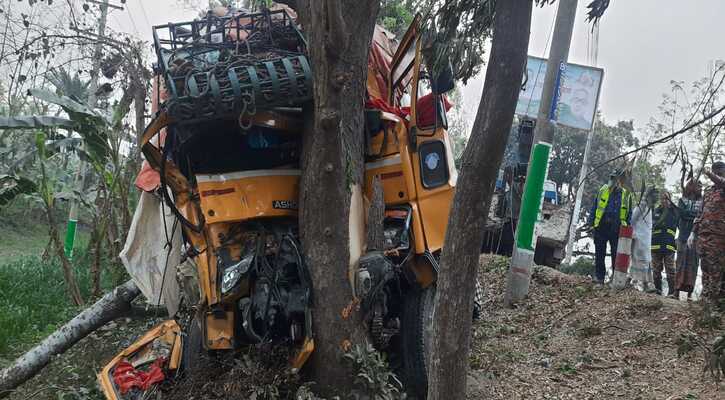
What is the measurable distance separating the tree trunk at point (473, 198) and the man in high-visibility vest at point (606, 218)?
5.70m

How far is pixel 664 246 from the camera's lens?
8336 mm

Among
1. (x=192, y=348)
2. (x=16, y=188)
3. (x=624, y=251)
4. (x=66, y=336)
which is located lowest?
(x=66, y=336)

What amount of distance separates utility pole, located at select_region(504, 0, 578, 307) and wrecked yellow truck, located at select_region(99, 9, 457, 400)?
2312 millimetres

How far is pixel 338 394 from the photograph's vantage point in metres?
4.26

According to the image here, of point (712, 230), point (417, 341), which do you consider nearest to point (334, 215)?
point (417, 341)

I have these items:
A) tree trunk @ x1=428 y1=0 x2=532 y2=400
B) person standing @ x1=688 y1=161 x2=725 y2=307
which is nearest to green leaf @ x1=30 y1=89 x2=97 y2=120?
tree trunk @ x1=428 y1=0 x2=532 y2=400

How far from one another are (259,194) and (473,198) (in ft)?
6.28

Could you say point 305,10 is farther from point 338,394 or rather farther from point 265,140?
point 338,394

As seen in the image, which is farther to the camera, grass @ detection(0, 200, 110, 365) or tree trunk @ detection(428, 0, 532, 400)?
grass @ detection(0, 200, 110, 365)

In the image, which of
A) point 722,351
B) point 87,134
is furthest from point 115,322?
point 722,351

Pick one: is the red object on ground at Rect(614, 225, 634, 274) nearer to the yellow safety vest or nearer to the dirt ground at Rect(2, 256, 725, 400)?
the dirt ground at Rect(2, 256, 725, 400)

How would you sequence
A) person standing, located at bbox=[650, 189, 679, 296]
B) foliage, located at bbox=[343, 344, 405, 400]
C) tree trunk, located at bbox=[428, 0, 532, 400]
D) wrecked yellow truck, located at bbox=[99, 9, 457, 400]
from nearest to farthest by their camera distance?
tree trunk, located at bbox=[428, 0, 532, 400]
wrecked yellow truck, located at bbox=[99, 9, 457, 400]
foliage, located at bbox=[343, 344, 405, 400]
person standing, located at bbox=[650, 189, 679, 296]

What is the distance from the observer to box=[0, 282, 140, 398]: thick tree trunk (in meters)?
5.42

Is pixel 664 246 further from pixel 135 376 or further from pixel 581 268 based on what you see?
pixel 135 376
